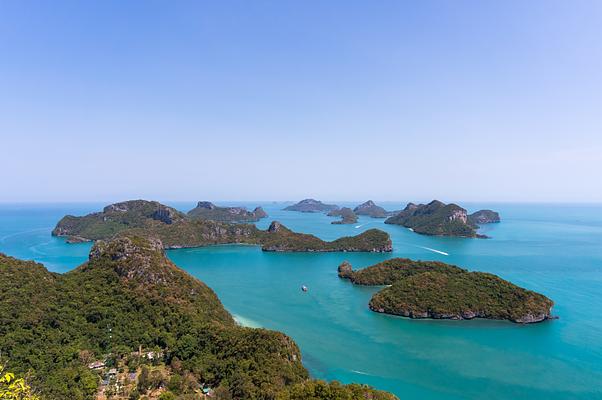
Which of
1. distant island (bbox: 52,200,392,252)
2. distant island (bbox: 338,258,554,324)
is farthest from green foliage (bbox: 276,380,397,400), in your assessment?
distant island (bbox: 52,200,392,252)

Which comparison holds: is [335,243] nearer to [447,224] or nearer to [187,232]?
[187,232]

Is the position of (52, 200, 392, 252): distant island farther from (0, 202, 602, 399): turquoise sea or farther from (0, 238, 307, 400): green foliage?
(0, 238, 307, 400): green foliage

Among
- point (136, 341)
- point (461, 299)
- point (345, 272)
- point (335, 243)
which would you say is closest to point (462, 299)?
point (461, 299)

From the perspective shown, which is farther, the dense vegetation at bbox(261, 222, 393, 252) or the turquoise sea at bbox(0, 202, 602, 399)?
the dense vegetation at bbox(261, 222, 393, 252)

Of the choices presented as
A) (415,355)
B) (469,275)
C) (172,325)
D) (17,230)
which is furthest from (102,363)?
(17,230)

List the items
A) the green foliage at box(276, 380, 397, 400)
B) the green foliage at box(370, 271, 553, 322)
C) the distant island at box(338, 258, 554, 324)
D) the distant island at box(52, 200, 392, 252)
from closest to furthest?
the green foliage at box(276, 380, 397, 400)
the distant island at box(338, 258, 554, 324)
the green foliage at box(370, 271, 553, 322)
the distant island at box(52, 200, 392, 252)

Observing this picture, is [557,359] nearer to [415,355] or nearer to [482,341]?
[482,341]
